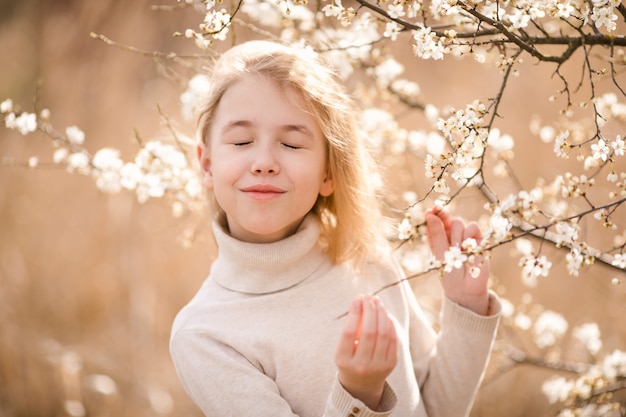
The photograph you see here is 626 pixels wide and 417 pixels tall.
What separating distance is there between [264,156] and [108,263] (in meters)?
1.89

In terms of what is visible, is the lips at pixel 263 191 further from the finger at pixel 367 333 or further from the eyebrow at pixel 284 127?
the finger at pixel 367 333

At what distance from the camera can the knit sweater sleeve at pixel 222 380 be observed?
4.31ft

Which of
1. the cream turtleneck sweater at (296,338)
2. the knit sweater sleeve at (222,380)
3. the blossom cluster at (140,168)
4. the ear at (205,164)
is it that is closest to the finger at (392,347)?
the cream turtleneck sweater at (296,338)

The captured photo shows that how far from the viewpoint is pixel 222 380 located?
1336 mm

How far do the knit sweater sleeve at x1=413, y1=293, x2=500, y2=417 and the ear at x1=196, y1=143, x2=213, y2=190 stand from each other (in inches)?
22.9

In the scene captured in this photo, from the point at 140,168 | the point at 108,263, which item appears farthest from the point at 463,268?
the point at 108,263

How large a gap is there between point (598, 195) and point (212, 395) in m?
2.34

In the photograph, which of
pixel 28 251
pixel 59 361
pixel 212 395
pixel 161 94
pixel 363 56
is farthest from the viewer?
pixel 161 94

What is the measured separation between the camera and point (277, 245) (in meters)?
1.45

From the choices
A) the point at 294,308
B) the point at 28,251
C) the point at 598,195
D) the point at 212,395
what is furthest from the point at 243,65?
the point at 598,195

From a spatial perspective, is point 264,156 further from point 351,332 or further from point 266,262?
point 351,332

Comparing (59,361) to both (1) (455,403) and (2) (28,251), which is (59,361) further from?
(1) (455,403)

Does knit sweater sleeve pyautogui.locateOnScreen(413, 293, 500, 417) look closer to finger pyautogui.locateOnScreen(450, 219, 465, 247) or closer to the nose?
finger pyautogui.locateOnScreen(450, 219, 465, 247)

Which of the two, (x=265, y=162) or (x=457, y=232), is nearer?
(x=265, y=162)
